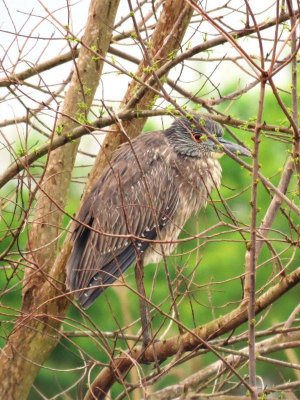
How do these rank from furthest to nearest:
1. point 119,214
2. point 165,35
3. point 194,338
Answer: point 119,214, point 165,35, point 194,338

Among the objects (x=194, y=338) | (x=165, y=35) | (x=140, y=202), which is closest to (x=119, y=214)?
(x=140, y=202)

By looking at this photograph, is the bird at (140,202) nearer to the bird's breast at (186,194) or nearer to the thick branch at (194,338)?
the bird's breast at (186,194)

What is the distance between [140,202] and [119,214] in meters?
0.17

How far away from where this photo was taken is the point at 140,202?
7113 millimetres

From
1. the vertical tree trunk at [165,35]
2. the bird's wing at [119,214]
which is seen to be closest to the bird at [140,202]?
the bird's wing at [119,214]

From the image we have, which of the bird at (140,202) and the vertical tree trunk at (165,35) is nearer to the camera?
the vertical tree trunk at (165,35)

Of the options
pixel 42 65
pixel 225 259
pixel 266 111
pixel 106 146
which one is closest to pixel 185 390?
pixel 106 146

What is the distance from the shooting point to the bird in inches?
262

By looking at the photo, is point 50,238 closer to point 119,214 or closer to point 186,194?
point 119,214

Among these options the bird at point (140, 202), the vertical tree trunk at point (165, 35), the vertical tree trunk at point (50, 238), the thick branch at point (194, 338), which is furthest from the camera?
the bird at point (140, 202)

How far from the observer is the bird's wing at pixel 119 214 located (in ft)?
21.9

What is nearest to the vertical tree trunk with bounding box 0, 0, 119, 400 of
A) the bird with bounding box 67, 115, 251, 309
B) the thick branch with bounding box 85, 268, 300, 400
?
the bird with bounding box 67, 115, 251, 309

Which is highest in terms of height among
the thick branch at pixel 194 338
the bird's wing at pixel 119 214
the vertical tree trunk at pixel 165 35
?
the vertical tree trunk at pixel 165 35

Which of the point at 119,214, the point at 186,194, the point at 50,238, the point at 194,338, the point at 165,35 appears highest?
the point at 165,35
